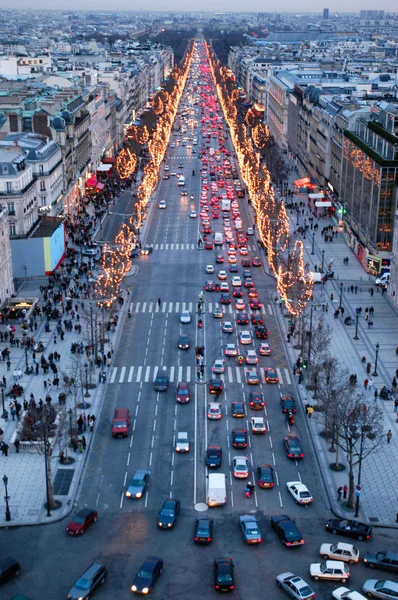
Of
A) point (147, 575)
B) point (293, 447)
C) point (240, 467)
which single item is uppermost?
point (147, 575)

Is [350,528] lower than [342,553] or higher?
lower

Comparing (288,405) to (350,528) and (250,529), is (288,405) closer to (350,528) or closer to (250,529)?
(350,528)

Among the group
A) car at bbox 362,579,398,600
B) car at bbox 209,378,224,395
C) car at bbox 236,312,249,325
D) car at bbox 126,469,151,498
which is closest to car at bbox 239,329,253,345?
car at bbox 236,312,249,325

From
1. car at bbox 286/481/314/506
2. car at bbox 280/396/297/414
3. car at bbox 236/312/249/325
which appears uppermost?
car at bbox 286/481/314/506

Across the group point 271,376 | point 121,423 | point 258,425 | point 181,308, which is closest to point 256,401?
point 258,425

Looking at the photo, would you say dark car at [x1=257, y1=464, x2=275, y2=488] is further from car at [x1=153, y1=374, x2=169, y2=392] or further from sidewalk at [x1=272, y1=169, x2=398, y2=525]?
car at [x1=153, y1=374, x2=169, y2=392]

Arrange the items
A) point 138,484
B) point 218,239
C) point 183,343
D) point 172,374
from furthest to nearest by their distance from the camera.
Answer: point 218,239, point 183,343, point 172,374, point 138,484

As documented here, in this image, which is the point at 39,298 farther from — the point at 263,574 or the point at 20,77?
the point at 20,77

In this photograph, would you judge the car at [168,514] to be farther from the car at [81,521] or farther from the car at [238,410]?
the car at [238,410]
